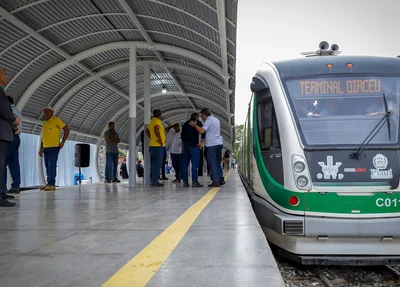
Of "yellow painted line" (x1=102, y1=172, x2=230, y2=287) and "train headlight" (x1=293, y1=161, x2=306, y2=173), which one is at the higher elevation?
"train headlight" (x1=293, y1=161, x2=306, y2=173)

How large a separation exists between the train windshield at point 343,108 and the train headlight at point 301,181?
0.46 m

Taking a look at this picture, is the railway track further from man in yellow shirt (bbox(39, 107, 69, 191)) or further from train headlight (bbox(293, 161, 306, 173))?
man in yellow shirt (bbox(39, 107, 69, 191))

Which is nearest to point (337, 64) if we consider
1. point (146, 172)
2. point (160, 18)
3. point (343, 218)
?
point (343, 218)

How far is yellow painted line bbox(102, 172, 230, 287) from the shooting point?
229 centimetres

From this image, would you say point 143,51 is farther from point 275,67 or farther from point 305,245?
point 305,245

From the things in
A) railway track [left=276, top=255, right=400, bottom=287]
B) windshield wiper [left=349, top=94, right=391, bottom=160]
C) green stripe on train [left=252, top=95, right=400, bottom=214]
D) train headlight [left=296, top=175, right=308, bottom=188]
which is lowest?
railway track [left=276, top=255, right=400, bottom=287]

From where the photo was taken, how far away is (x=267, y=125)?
5.57 meters

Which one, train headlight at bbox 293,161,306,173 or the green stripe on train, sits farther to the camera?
train headlight at bbox 293,161,306,173

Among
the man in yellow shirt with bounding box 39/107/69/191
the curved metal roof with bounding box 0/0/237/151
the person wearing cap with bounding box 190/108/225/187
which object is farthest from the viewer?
the curved metal roof with bounding box 0/0/237/151

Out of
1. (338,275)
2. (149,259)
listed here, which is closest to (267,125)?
(338,275)

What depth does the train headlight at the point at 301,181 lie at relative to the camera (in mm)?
4798

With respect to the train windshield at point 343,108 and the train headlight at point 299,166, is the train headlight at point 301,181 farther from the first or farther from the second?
the train windshield at point 343,108

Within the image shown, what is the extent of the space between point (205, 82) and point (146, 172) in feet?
23.4

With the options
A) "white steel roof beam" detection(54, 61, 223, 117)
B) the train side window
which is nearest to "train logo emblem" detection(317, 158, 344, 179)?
the train side window
